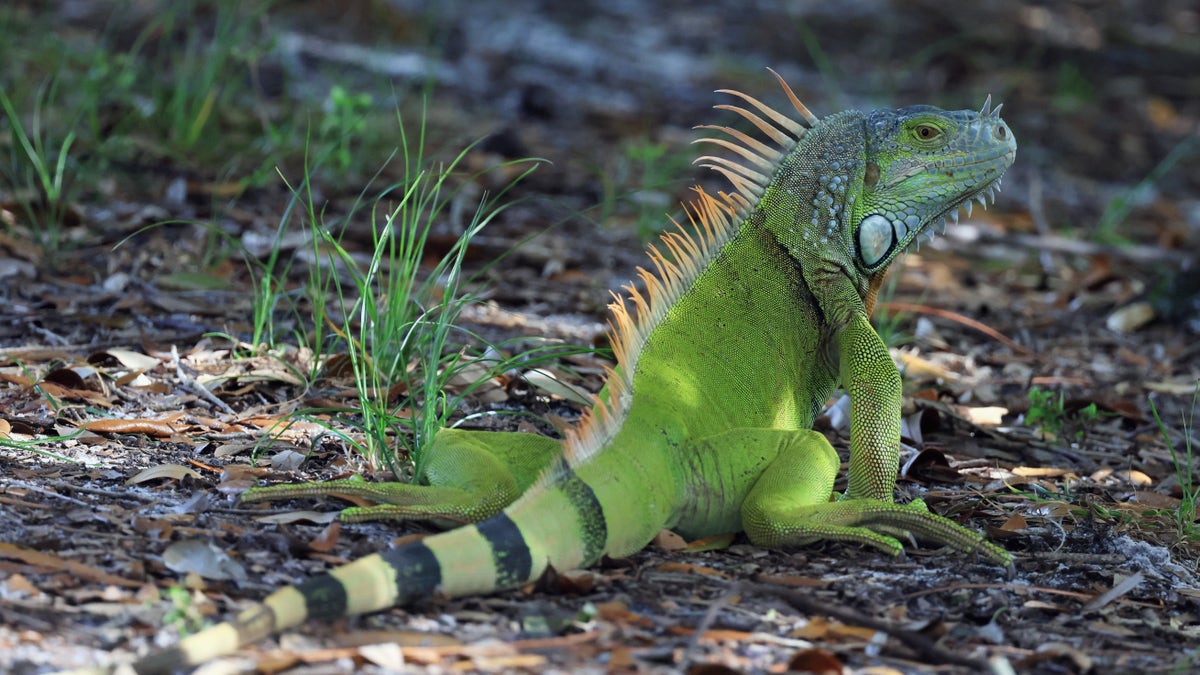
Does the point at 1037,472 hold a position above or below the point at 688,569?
above

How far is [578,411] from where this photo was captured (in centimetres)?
514

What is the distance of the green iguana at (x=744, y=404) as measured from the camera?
3434mm

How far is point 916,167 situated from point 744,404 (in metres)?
1.01

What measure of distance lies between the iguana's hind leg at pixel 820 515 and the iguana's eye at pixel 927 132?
1.13 metres

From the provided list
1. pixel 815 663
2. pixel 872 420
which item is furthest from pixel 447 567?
pixel 872 420

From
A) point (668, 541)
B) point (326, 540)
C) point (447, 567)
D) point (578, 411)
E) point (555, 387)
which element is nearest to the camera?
point (447, 567)

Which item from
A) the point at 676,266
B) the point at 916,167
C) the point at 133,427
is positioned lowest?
the point at 133,427

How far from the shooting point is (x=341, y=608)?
302 cm

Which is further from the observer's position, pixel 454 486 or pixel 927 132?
pixel 927 132

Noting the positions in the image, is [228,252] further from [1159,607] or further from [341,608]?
[1159,607]

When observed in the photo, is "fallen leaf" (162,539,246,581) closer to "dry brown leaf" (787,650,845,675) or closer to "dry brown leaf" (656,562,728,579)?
"dry brown leaf" (656,562,728,579)

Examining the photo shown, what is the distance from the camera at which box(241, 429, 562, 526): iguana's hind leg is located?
363 centimetres

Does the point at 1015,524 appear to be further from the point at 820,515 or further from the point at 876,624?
the point at 876,624

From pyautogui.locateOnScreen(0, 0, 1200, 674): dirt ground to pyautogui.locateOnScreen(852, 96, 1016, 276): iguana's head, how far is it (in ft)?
3.20
